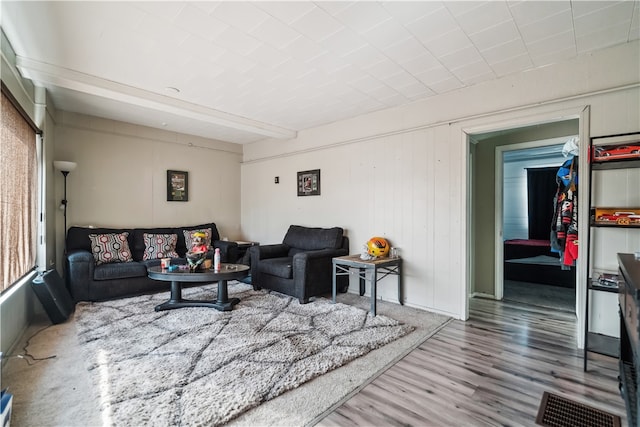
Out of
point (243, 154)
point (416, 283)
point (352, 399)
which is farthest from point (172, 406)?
point (243, 154)

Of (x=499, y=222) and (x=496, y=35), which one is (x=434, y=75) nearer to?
(x=496, y=35)

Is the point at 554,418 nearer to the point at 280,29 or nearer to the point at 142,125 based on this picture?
the point at 280,29

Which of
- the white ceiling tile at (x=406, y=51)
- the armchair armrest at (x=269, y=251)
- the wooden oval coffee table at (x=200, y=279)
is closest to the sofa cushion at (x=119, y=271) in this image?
the wooden oval coffee table at (x=200, y=279)

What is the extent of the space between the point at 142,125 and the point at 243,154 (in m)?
1.90

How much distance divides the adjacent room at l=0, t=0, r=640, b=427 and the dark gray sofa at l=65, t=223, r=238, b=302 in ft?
0.10

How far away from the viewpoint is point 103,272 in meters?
3.96

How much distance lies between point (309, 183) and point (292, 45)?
8.82 feet

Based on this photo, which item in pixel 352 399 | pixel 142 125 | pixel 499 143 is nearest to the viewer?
pixel 352 399

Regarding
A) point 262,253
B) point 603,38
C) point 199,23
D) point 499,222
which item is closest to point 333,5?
point 199,23

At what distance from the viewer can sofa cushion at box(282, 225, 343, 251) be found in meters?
4.55

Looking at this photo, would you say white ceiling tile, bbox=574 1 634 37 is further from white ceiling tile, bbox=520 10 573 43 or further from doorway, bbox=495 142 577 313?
doorway, bbox=495 142 577 313

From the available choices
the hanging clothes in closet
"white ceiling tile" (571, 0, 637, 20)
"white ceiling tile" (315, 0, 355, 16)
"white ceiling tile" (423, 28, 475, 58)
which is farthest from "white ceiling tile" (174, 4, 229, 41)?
the hanging clothes in closet

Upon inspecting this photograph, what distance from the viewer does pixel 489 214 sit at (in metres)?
4.54

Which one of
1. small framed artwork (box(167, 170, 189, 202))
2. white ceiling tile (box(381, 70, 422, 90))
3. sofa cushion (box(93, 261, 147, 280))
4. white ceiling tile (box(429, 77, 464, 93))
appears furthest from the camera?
small framed artwork (box(167, 170, 189, 202))
